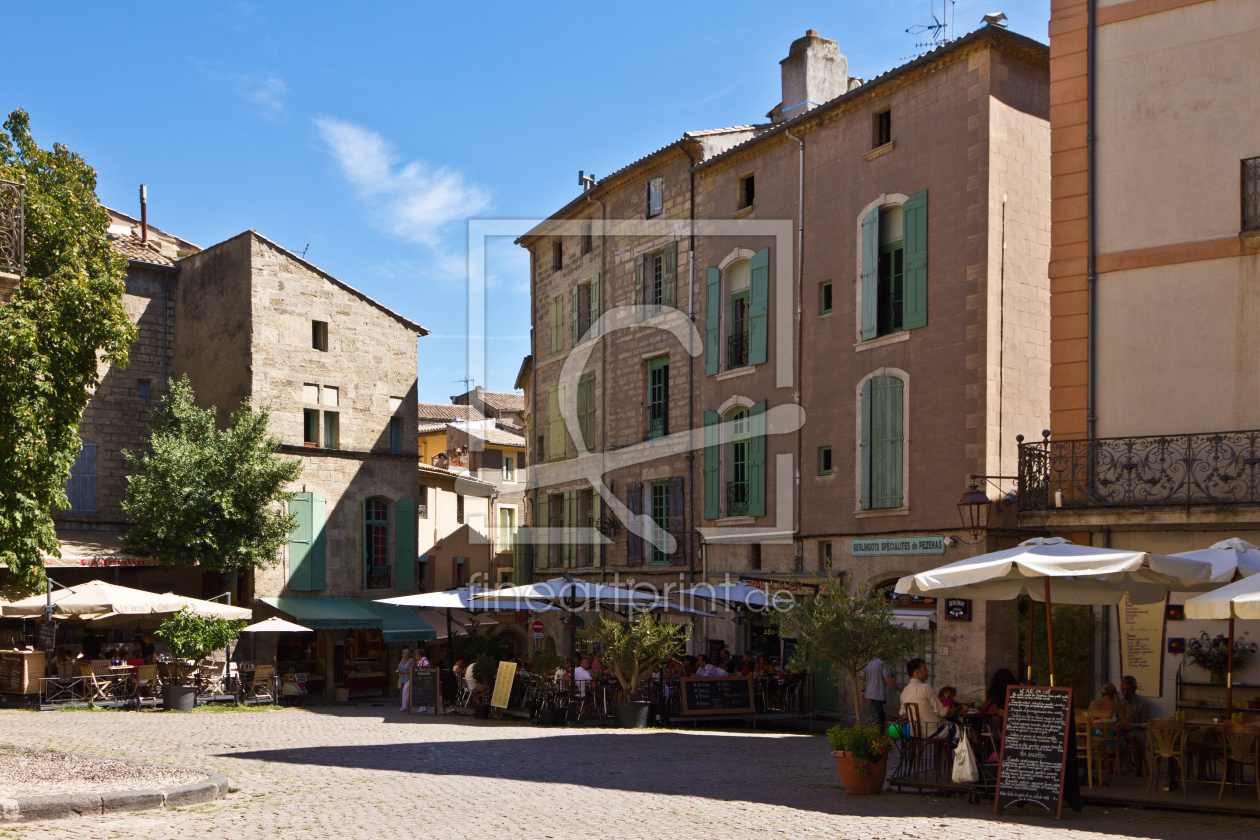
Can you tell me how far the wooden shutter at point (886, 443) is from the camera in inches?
868

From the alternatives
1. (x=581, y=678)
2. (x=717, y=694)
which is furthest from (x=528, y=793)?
(x=717, y=694)

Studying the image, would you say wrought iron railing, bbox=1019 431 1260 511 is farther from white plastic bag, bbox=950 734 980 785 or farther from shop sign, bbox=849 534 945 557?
white plastic bag, bbox=950 734 980 785

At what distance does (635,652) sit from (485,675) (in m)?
4.47

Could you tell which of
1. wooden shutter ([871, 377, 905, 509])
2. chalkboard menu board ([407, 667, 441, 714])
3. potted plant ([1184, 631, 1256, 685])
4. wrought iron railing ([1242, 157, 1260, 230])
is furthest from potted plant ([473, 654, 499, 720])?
wrought iron railing ([1242, 157, 1260, 230])

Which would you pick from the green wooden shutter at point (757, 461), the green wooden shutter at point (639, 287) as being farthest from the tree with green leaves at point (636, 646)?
the green wooden shutter at point (639, 287)

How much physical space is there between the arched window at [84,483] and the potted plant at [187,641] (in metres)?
9.72

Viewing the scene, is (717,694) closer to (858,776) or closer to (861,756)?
(858,776)

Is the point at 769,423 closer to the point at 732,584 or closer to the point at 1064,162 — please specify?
the point at 732,584

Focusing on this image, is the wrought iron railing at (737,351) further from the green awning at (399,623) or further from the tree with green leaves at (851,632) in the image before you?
the green awning at (399,623)

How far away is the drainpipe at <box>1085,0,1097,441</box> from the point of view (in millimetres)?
16422

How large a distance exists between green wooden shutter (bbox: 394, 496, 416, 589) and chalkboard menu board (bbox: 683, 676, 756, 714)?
15.3 meters

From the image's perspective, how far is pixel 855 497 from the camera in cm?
2305

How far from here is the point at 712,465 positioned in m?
27.2

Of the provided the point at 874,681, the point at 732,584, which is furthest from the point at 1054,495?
the point at 732,584
